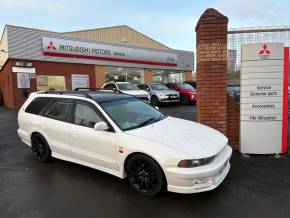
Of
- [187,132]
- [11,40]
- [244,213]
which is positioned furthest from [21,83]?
[244,213]

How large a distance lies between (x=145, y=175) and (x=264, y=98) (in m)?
3.24

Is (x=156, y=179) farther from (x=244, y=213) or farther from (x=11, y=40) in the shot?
(x=11, y=40)

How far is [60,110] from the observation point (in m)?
4.98

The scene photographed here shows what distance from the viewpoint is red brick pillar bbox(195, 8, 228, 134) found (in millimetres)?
5512

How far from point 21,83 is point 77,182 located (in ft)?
45.0

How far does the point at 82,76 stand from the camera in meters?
18.5

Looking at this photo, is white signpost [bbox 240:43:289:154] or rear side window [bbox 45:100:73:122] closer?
rear side window [bbox 45:100:73:122]

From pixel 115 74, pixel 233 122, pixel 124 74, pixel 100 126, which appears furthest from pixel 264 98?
pixel 124 74

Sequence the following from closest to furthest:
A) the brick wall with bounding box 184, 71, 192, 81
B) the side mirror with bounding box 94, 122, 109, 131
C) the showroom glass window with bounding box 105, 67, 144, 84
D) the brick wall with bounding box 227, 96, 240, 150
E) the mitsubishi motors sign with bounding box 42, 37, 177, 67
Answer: the side mirror with bounding box 94, 122, 109, 131 < the brick wall with bounding box 227, 96, 240, 150 < the mitsubishi motors sign with bounding box 42, 37, 177, 67 < the showroom glass window with bounding box 105, 67, 144, 84 < the brick wall with bounding box 184, 71, 192, 81

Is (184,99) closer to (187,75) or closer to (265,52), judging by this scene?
(187,75)

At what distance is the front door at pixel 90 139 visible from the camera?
397 cm

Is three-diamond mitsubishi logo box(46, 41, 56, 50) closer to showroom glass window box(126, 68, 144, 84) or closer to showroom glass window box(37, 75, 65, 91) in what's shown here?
showroom glass window box(37, 75, 65, 91)

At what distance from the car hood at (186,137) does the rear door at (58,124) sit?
1.49 m

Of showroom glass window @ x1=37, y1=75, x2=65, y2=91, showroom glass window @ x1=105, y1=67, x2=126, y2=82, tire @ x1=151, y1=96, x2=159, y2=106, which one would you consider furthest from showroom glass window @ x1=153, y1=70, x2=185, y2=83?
showroom glass window @ x1=37, y1=75, x2=65, y2=91
